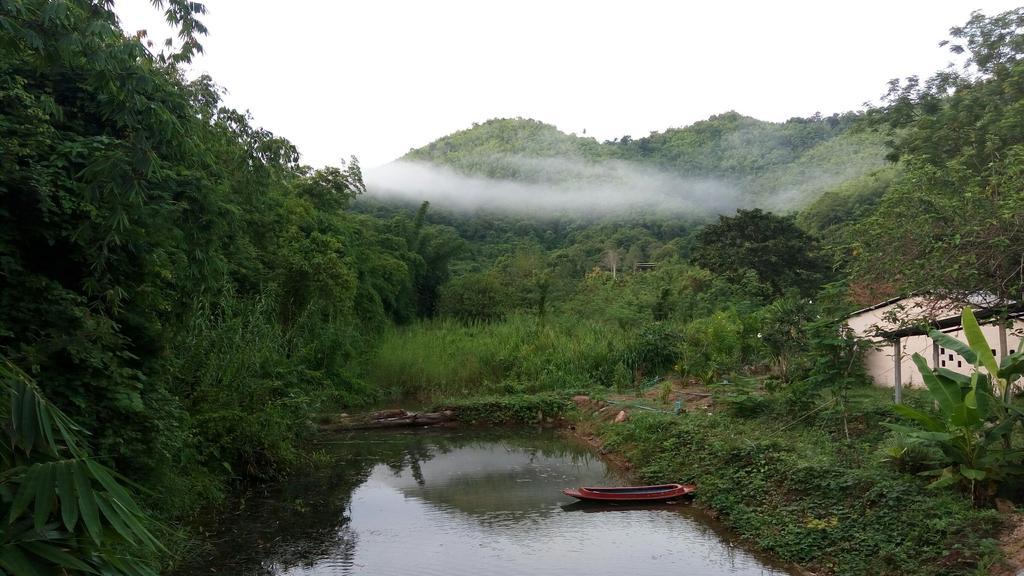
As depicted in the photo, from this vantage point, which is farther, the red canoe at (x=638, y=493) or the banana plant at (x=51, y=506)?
the red canoe at (x=638, y=493)

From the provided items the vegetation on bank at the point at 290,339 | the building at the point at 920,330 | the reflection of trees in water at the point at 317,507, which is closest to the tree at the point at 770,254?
the vegetation on bank at the point at 290,339

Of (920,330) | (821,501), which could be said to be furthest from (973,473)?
(920,330)

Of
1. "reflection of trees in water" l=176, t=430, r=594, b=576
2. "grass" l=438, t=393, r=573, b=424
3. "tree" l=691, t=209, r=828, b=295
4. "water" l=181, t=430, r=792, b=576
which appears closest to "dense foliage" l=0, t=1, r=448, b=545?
"reflection of trees in water" l=176, t=430, r=594, b=576

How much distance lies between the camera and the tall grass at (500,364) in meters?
18.4

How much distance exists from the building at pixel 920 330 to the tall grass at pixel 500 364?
5.92 m

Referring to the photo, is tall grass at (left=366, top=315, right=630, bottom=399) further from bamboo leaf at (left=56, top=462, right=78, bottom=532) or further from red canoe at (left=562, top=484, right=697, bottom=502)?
bamboo leaf at (left=56, top=462, right=78, bottom=532)

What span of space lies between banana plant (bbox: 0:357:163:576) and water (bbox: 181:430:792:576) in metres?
4.97

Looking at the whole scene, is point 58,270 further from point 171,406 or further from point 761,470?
point 761,470

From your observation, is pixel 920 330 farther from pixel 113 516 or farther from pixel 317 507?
pixel 113 516

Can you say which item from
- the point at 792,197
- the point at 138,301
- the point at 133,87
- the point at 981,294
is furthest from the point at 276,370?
the point at 792,197

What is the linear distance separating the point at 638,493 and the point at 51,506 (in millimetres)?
7835

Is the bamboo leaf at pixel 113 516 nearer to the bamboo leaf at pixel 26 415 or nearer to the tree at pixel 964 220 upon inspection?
the bamboo leaf at pixel 26 415

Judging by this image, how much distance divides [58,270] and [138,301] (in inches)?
26.2

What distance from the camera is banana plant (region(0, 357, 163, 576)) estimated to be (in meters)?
1.98
